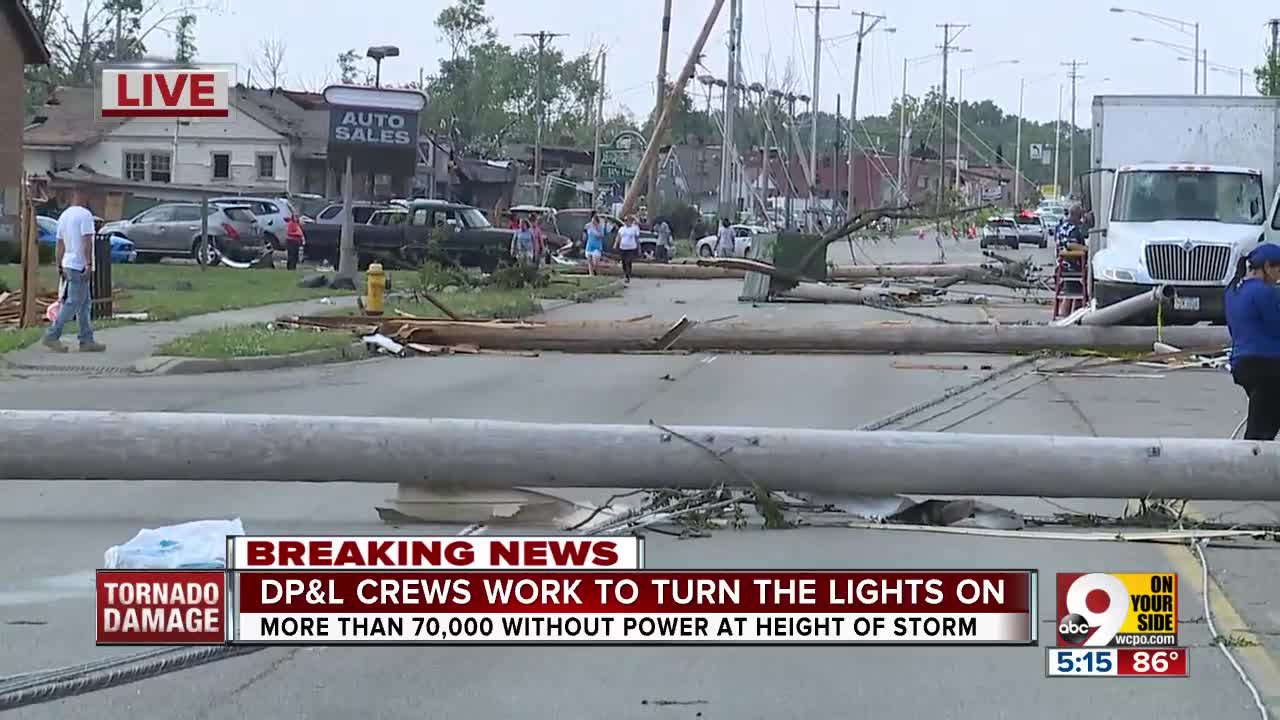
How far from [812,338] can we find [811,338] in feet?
0.04

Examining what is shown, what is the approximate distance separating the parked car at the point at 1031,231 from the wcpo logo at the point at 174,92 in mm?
51513

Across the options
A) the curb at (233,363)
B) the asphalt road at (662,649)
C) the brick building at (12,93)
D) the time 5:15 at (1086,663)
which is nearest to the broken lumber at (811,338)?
the curb at (233,363)

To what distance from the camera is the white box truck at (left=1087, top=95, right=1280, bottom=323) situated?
23.7 meters

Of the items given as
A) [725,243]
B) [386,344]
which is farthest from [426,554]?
[725,243]

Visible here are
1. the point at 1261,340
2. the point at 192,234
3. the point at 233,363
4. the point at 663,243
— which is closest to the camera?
the point at 1261,340

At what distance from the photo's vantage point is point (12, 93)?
47750mm

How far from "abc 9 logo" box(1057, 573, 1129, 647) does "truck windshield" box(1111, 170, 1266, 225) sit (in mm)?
19416

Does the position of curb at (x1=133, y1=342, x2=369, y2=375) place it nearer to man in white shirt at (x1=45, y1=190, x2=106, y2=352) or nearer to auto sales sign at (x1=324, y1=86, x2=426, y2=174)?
man in white shirt at (x1=45, y1=190, x2=106, y2=352)

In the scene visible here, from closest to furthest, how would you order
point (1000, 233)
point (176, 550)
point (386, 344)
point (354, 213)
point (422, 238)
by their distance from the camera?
point (176, 550) < point (386, 344) < point (422, 238) < point (354, 213) < point (1000, 233)

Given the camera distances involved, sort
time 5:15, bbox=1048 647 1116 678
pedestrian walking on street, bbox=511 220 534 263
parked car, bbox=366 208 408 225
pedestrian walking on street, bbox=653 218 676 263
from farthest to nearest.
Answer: pedestrian walking on street, bbox=653 218 676 263 < parked car, bbox=366 208 408 225 < pedestrian walking on street, bbox=511 220 534 263 < time 5:15, bbox=1048 647 1116 678

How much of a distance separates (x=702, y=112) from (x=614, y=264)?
230 feet

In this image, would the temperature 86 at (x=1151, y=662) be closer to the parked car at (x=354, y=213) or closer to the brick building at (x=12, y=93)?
the parked car at (x=354, y=213)

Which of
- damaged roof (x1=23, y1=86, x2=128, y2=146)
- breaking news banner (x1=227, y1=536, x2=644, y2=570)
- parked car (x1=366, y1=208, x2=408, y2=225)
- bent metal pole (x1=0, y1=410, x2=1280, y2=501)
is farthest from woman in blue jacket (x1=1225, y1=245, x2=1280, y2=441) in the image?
damaged roof (x1=23, y1=86, x2=128, y2=146)

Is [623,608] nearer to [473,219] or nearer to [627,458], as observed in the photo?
[627,458]
